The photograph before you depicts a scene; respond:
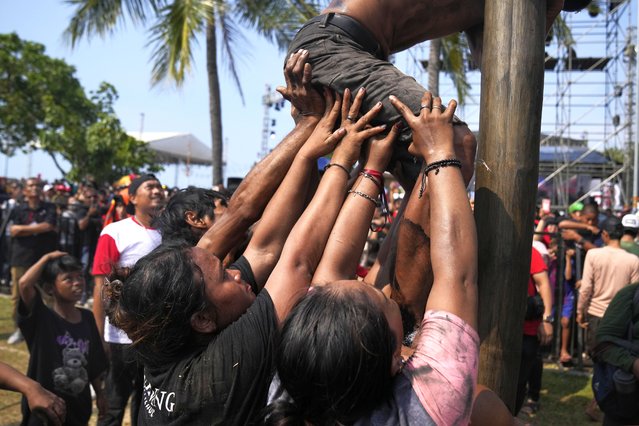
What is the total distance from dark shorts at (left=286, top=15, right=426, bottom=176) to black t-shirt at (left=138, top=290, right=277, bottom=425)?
0.75 meters

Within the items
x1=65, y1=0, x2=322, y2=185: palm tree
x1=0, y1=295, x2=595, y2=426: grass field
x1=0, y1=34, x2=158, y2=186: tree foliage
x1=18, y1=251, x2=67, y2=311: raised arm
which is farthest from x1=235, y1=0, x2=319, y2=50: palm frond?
x1=0, y1=34, x2=158, y2=186: tree foliage

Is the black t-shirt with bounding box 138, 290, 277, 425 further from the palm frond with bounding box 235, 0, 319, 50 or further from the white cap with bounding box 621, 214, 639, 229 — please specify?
the palm frond with bounding box 235, 0, 319, 50

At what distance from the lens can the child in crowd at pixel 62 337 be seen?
4.57 m

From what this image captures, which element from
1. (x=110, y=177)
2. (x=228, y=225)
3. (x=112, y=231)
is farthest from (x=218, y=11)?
(x=110, y=177)

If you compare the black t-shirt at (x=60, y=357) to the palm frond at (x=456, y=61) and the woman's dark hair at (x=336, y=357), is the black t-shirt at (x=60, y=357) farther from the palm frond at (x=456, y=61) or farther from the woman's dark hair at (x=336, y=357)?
the palm frond at (x=456, y=61)

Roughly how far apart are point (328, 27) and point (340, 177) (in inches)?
22.5

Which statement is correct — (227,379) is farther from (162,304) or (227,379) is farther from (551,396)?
(551,396)

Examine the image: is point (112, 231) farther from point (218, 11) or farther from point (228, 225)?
point (218, 11)

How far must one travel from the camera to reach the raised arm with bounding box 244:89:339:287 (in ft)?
8.19

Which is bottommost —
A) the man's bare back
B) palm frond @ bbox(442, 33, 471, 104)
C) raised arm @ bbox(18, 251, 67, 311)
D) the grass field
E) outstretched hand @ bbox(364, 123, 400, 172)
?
the grass field

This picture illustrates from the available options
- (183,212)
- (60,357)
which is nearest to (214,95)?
(60,357)

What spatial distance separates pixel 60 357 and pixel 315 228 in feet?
9.93

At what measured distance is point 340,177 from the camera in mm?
2373

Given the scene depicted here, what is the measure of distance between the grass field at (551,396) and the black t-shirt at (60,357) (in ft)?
6.08
